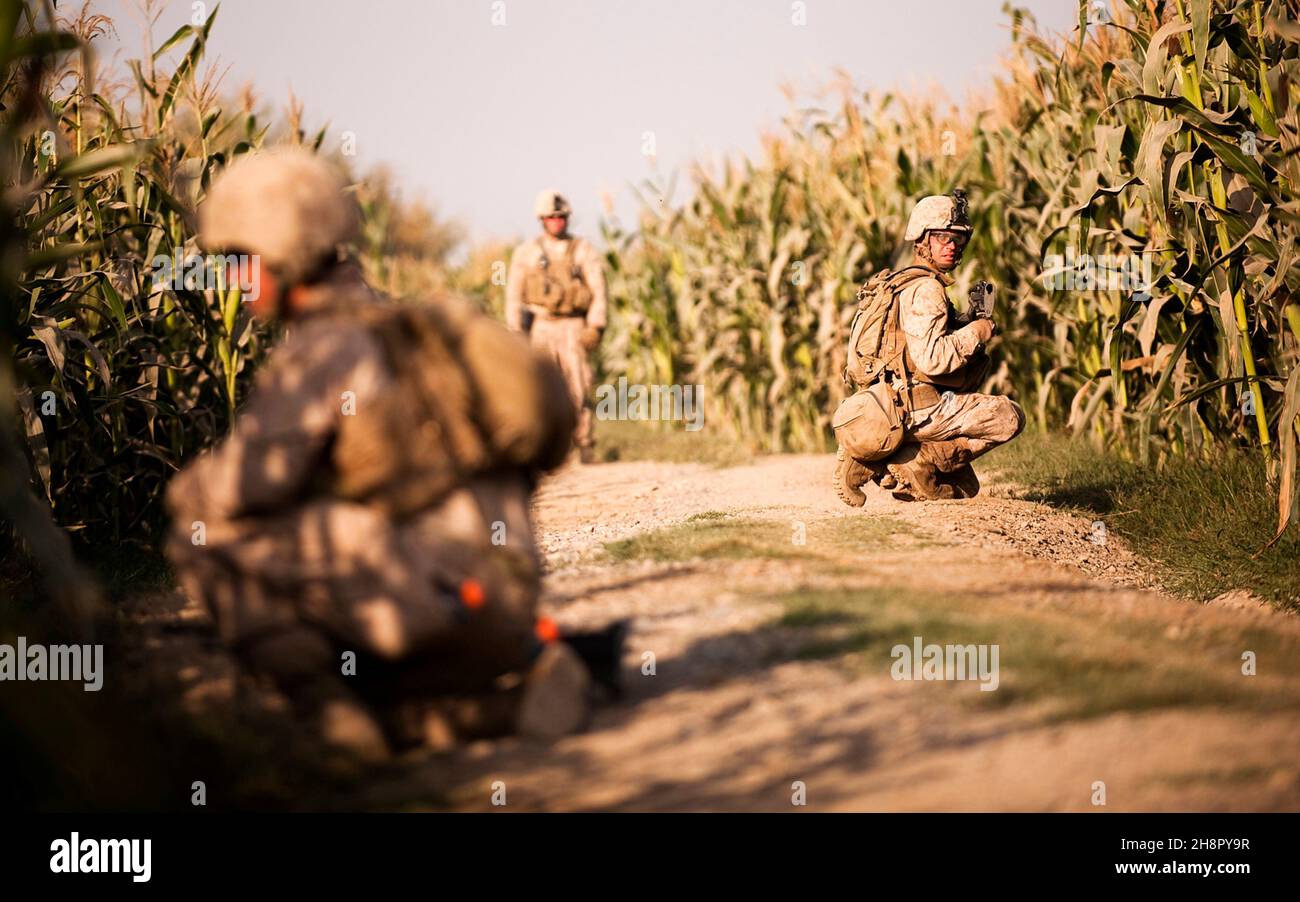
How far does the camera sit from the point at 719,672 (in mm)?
4125

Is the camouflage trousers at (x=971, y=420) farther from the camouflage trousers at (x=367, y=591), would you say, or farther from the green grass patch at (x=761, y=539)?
the camouflage trousers at (x=367, y=591)

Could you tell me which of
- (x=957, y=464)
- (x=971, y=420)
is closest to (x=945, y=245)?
(x=971, y=420)

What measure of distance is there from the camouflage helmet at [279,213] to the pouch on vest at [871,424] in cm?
427

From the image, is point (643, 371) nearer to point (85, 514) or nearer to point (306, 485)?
point (85, 514)

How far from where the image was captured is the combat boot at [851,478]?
766 cm

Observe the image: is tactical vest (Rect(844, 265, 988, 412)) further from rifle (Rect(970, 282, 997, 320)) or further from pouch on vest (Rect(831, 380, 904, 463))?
rifle (Rect(970, 282, 997, 320))

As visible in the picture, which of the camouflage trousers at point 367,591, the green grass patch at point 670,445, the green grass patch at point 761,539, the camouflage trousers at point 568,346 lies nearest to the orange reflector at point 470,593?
the camouflage trousers at point 367,591

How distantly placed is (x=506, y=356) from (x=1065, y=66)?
711 cm

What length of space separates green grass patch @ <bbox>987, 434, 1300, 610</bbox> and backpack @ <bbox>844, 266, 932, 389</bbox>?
1445mm

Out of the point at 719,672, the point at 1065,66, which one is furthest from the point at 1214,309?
the point at 719,672

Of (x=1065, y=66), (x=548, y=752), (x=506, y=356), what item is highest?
(x=1065, y=66)

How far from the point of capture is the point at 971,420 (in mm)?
7309

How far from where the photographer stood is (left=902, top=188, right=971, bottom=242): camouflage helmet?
721 centimetres

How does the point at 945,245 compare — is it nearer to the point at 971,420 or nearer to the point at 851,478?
the point at 971,420
